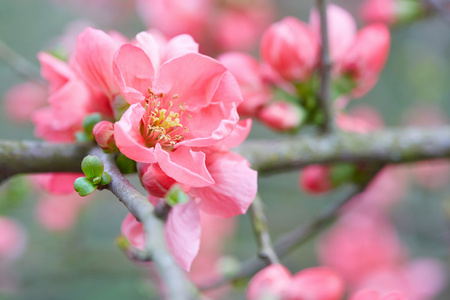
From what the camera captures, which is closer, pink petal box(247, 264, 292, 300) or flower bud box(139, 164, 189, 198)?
flower bud box(139, 164, 189, 198)

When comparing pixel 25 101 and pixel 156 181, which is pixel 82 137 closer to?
pixel 156 181

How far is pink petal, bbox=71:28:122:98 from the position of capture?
53 cm

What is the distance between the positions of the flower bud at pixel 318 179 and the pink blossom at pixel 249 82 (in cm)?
16

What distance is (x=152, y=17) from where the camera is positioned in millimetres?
1513

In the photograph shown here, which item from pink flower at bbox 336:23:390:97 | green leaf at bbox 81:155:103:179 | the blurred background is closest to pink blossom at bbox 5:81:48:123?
the blurred background

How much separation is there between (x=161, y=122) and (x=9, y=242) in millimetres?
1428

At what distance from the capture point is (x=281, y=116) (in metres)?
0.86

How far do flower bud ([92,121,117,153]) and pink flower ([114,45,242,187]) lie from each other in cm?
3

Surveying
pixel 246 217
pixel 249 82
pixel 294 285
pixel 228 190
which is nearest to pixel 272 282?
pixel 294 285

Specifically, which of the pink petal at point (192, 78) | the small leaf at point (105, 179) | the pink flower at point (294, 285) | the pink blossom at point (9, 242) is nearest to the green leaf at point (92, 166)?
the small leaf at point (105, 179)

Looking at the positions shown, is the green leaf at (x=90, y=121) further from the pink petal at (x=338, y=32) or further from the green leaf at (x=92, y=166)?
the pink petal at (x=338, y=32)

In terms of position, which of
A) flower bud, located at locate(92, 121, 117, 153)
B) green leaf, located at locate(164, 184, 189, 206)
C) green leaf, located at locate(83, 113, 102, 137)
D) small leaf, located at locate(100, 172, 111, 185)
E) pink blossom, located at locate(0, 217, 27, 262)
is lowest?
pink blossom, located at locate(0, 217, 27, 262)

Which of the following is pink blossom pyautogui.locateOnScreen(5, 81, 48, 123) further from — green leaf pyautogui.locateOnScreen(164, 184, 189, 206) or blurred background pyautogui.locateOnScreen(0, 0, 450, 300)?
green leaf pyautogui.locateOnScreen(164, 184, 189, 206)

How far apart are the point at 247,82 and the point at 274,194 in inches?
67.5
